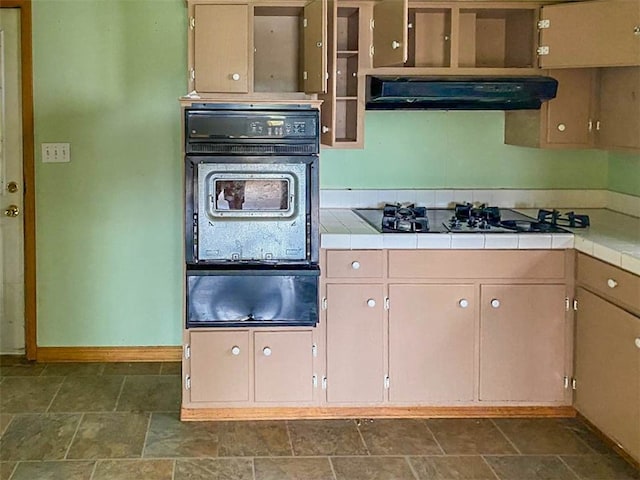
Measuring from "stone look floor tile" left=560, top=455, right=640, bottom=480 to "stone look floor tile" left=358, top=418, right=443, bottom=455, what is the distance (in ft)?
1.75

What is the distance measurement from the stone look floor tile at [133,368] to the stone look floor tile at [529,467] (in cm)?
189

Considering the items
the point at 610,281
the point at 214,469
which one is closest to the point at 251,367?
the point at 214,469

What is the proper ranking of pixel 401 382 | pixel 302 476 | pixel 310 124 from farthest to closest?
1. pixel 401 382
2. pixel 310 124
3. pixel 302 476

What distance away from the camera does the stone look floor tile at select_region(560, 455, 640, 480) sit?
3.22 m

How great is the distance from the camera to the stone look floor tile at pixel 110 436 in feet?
11.1

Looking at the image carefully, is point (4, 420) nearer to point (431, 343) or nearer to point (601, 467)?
point (431, 343)

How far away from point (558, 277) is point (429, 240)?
598 millimetres

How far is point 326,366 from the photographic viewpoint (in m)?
3.72

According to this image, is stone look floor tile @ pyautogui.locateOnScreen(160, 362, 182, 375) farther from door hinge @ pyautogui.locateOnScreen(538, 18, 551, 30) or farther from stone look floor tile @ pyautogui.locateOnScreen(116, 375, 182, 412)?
door hinge @ pyautogui.locateOnScreen(538, 18, 551, 30)

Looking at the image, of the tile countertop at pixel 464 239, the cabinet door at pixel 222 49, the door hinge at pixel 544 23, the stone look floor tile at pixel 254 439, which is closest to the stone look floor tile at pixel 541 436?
the tile countertop at pixel 464 239

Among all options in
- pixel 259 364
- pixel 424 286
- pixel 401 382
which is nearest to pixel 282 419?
pixel 259 364

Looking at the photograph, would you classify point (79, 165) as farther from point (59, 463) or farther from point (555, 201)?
point (555, 201)

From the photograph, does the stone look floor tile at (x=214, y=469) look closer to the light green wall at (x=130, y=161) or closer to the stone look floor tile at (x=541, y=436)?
the stone look floor tile at (x=541, y=436)

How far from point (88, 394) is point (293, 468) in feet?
4.26
